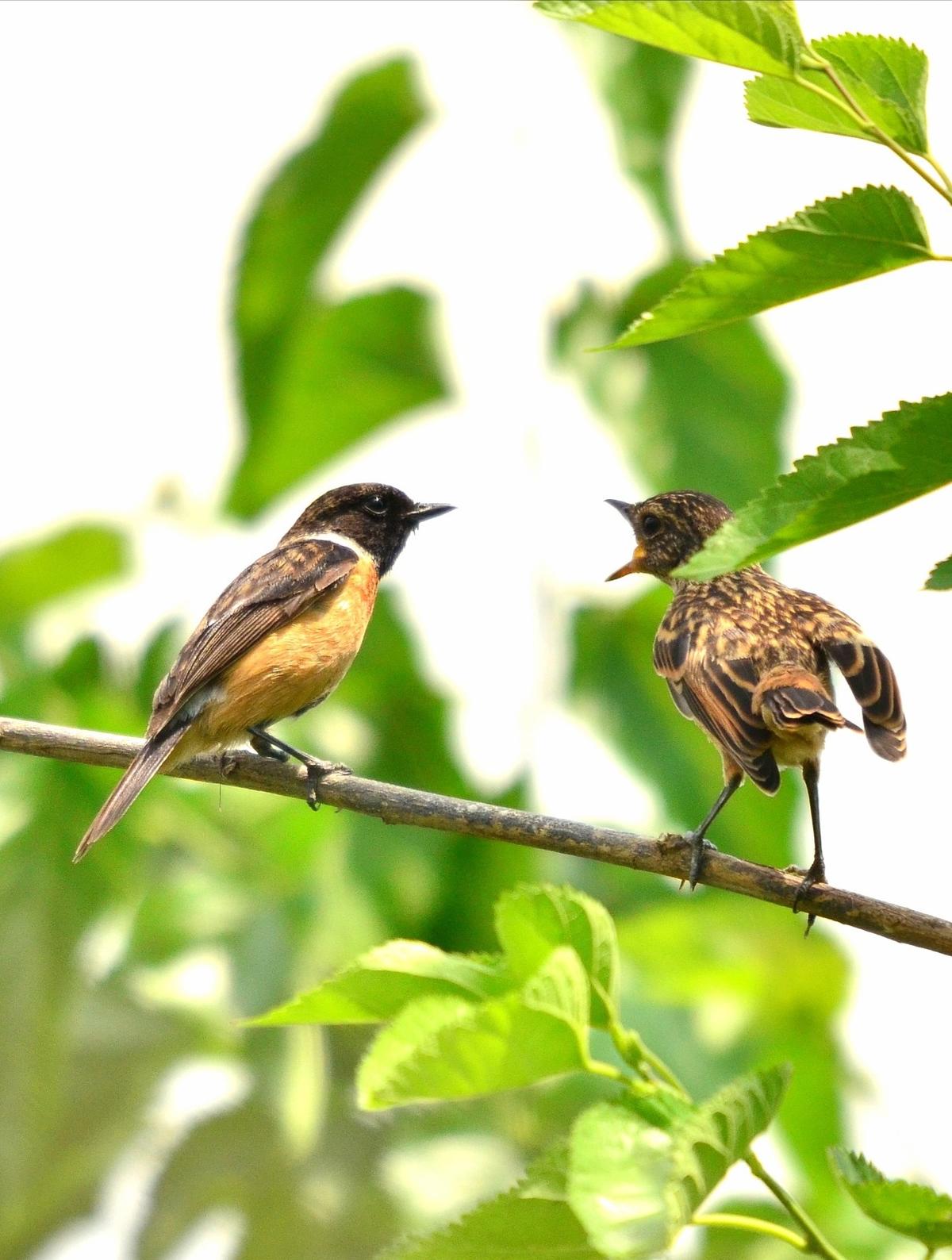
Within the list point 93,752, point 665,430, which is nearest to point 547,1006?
point 93,752

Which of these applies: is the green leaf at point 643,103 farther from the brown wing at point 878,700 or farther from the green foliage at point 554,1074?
the green foliage at point 554,1074

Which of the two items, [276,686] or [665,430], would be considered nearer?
[665,430]

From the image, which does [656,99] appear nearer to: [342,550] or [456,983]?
[342,550]

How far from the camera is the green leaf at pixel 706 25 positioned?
1.88m

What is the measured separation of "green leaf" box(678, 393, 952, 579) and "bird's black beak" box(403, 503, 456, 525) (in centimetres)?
489

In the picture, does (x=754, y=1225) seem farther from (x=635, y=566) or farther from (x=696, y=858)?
(x=635, y=566)

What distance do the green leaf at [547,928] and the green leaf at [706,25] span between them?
111cm

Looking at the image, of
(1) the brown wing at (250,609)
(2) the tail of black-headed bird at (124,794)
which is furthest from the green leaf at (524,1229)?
(1) the brown wing at (250,609)

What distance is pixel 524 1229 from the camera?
2.13 m

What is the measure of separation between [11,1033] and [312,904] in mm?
1121

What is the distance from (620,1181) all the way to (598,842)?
3.94ft

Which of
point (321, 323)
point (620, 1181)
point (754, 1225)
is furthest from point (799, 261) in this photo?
point (321, 323)

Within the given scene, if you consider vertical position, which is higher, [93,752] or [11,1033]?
[93,752]

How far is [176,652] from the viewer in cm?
602
